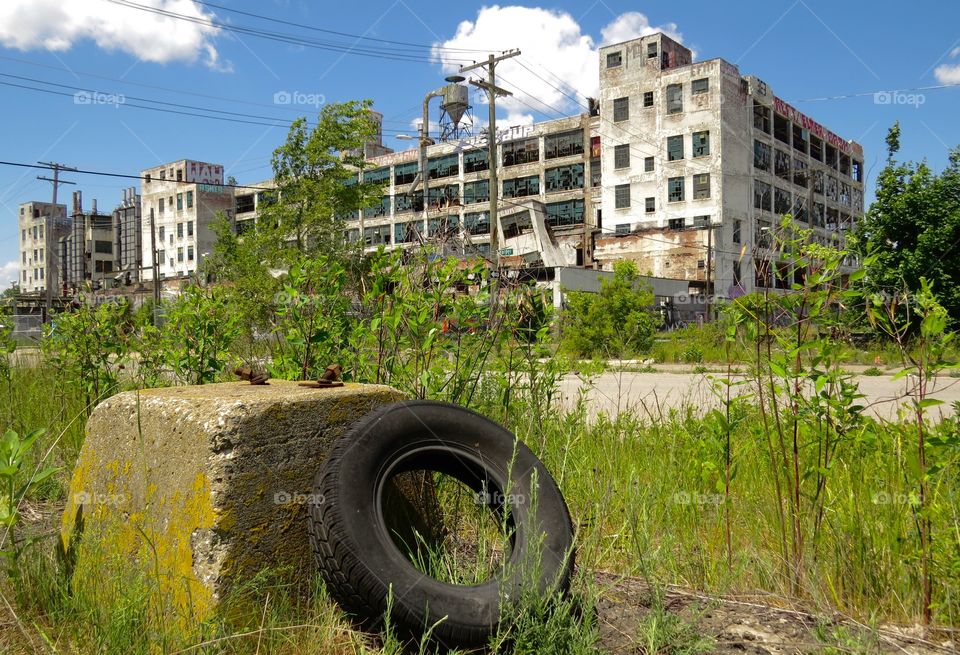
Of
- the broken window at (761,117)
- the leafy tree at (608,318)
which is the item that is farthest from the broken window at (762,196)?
the leafy tree at (608,318)

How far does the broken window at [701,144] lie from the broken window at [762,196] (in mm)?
4640

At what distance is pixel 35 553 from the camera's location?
2977mm

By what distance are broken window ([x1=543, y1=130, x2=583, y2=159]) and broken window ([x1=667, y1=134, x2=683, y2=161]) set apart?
6550mm

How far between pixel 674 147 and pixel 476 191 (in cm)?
1569

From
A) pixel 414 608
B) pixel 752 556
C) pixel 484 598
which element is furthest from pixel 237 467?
pixel 752 556

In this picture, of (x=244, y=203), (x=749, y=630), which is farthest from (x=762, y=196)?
(x=244, y=203)

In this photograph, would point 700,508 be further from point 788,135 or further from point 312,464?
point 788,135

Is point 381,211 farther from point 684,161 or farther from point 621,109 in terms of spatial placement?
point 684,161

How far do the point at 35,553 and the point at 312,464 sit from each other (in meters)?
1.26

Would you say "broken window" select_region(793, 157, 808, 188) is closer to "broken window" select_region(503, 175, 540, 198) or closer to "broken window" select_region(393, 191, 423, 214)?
"broken window" select_region(503, 175, 540, 198)

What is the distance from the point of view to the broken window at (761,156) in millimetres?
44406

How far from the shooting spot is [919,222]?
18891 mm

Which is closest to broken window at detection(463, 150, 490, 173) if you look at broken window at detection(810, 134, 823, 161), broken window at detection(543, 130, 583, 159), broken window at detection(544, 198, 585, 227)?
broken window at detection(543, 130, 583, 159)

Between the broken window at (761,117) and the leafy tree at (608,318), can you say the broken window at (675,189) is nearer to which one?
the broken window at (761,117)
